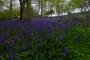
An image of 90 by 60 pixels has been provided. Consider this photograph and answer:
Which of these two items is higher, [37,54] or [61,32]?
[61,32]

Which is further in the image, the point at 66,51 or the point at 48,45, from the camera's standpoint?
the point at 48,45

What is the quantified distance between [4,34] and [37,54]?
3528 millimetres

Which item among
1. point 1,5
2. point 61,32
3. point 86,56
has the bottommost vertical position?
point 86,56

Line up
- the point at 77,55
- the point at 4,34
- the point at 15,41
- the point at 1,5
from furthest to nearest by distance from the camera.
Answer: the point at 1,5
the point at 4,34
the point at 15,41
the point at 77,55

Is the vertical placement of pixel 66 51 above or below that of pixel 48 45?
below

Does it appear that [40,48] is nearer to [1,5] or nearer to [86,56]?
[86,56]

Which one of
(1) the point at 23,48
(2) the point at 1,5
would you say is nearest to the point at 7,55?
(1) the point at 23,48

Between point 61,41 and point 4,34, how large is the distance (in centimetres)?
347

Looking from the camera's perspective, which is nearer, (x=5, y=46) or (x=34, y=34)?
(x=5, y=46)

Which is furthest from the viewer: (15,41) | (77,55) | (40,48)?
(15,41)

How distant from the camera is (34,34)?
9680 millimetres

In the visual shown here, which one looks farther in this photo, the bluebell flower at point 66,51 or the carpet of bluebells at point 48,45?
the carpet of bluebells at point 48,45

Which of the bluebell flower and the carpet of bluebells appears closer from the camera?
the bluebell flower

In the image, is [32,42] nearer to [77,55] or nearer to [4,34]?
[77,55]
